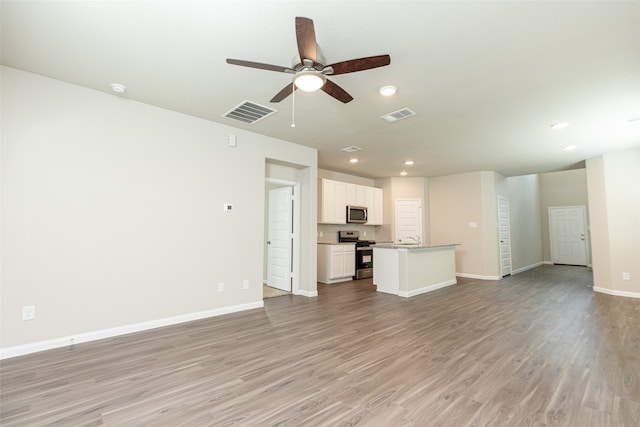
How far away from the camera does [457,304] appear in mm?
4809

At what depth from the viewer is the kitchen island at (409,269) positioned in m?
5.46

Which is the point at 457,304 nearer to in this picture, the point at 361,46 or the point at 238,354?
the point at 238,354

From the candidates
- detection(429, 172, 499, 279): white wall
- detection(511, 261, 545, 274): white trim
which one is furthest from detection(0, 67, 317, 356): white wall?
detection(511, 261, 545, 274): white trim

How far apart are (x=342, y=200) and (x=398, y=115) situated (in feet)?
11.2

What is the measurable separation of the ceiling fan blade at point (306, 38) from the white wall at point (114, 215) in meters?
2.58

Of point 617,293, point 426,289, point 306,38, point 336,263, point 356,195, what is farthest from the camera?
point 356,195

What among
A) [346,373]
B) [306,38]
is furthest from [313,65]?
[346,373]

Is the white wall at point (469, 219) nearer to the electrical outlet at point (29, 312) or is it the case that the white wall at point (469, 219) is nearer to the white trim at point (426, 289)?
the white trim at point (426, 289)

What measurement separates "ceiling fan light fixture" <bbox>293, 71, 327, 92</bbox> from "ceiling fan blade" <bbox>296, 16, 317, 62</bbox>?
0.40 feet

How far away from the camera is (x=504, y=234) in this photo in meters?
7.92

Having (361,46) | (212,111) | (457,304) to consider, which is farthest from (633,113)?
(212,111)

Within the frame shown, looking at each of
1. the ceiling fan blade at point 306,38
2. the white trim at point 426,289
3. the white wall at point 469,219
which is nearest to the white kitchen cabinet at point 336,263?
the white trim at point 426,289

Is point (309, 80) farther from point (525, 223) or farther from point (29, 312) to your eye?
point (525, 223)

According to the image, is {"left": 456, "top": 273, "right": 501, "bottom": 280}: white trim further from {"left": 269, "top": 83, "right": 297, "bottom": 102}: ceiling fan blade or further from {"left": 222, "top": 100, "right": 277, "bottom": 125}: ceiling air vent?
{"left": 269, "top": 83, "right": 297, "bottom": 102}: ceiling fan blade
